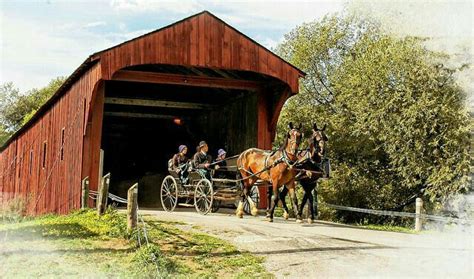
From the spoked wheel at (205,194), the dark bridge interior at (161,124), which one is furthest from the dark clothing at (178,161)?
the dark bridge interior at (161,124)

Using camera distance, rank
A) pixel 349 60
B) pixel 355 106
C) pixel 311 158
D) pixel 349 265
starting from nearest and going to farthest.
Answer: pixel 349 265, pixel 311 158, pixel 355 106, pixel 349 60

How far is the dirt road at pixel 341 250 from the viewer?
8.40 meters

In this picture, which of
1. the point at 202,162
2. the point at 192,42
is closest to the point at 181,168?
the point at 202,162

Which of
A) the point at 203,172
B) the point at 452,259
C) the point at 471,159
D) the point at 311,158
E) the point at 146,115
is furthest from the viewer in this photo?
the point at 146,115

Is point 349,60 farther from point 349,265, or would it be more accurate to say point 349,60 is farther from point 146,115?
point 349,265

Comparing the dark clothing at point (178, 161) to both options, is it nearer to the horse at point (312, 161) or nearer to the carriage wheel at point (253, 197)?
the carriage wheel at point (253, 197)

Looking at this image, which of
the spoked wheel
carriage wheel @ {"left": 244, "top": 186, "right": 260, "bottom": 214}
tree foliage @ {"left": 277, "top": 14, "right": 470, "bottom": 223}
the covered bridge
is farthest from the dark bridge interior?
tree foliage @ {"left": 277, "top": 14, "right": 470, "bottom": 223}

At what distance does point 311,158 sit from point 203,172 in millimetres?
2698

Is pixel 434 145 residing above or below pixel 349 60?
below

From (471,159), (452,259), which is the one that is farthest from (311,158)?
(471,159)

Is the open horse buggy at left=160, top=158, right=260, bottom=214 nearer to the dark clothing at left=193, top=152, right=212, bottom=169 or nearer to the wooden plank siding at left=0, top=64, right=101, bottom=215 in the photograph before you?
the dark clothing at left=193, top=152, right=212, bottom=169

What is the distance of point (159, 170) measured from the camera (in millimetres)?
26328

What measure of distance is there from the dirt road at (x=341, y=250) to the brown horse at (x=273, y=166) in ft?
3.49

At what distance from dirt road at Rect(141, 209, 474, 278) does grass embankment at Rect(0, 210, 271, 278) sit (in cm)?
45
